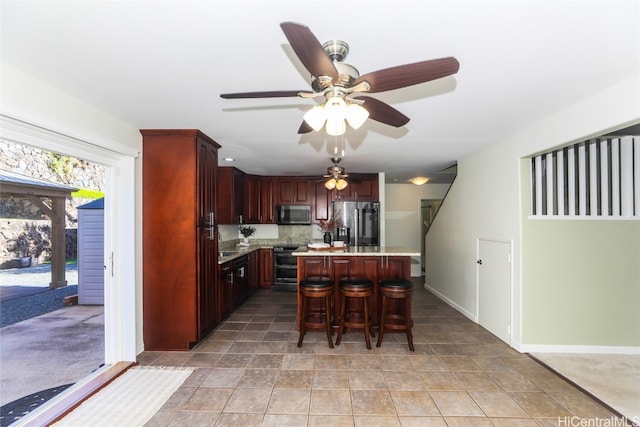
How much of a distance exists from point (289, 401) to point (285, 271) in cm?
322

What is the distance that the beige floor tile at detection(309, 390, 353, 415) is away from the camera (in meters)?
1.97

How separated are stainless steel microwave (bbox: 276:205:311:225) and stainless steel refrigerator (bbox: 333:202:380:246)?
699mm

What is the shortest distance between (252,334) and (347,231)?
259 cm

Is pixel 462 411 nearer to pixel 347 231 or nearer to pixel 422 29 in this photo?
pixel 422 29

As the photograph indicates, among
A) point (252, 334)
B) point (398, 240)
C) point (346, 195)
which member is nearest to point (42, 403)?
point (252, 334)

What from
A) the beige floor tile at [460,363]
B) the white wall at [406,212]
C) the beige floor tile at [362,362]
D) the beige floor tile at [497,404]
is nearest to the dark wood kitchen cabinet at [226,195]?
the beige floor tile at [362,362]

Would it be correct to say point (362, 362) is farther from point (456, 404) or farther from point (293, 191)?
point (293, 191)

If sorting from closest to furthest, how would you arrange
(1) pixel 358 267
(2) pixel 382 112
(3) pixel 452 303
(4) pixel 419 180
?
1. (2) pixel 382 112
2. (1) pixel 358 267
3. (3) pixel 452 303
4. (4) pixel 419 180

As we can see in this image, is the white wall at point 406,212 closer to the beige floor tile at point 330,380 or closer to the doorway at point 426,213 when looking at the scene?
the doorway at point 426,213

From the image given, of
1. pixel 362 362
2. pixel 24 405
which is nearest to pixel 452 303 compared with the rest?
pixel 362 362

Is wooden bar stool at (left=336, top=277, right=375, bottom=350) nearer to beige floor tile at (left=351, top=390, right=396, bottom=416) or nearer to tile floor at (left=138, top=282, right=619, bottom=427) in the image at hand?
tile floor at (left=138, top=282, right=619, bottom=427)

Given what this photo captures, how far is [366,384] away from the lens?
2281mm

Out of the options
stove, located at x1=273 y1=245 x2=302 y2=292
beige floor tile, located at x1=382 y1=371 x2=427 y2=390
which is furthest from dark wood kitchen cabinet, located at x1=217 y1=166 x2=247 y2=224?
beige floor tile, located at x1=382 y1=371 x2=427 y2=390

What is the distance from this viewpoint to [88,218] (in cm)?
475
